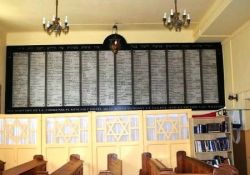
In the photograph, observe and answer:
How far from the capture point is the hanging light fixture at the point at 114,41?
7.27 metres

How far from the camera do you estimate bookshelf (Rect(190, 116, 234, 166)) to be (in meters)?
6.26

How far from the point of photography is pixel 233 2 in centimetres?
535

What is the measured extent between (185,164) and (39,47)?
4291 mm

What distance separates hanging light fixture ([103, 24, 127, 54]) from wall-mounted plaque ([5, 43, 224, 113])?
146mm

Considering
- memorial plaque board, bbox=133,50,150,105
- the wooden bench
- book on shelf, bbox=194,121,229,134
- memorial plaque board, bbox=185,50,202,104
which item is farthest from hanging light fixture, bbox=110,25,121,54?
the wooden bench

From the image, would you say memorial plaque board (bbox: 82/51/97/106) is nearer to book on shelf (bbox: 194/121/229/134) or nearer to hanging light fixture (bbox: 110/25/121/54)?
hanging light fixture (bbox: 110/25/121/54)

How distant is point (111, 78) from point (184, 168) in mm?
2936

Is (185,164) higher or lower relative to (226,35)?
lower

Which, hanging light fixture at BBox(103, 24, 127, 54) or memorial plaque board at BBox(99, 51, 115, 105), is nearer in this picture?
hanging light fixture at BBox(103, 24, 127, 54)

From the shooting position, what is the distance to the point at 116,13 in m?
6.71

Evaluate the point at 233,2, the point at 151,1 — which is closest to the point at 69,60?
the point at 151,1

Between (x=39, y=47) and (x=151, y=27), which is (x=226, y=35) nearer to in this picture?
(x=151, y=27)

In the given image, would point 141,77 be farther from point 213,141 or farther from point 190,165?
point 190,165

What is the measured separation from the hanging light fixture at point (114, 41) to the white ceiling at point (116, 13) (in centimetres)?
22
